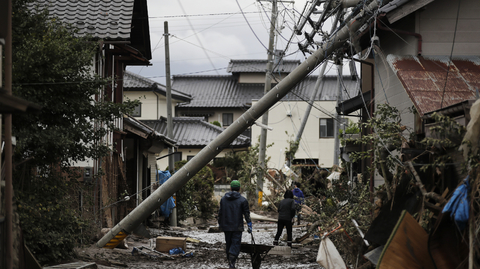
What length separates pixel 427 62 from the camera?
11.3m

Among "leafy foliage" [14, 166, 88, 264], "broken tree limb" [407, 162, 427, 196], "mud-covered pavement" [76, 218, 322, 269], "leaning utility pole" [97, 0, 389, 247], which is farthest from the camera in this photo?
"leaning utility pole" [97, 0, 389, 247]

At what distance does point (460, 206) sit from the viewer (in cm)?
584

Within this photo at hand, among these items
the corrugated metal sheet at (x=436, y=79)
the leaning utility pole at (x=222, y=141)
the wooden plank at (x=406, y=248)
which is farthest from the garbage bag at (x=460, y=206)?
the leaning utility pole at (x=222, y=141)

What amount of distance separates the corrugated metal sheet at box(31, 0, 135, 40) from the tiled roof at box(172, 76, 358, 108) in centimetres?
2927

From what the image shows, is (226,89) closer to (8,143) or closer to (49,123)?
(49,123)

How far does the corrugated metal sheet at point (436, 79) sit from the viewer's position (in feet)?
32.1

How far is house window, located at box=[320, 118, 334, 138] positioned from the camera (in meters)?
40.6

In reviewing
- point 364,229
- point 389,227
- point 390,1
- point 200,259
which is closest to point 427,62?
point 390,1

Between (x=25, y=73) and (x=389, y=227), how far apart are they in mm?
6797

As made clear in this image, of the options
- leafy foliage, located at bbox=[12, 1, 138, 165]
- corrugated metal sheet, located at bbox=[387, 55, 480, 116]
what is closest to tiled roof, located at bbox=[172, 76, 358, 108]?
corrugated metal sheet, located at bbox=[387, 55, 480, 116]

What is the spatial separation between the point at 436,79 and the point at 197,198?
629 inches

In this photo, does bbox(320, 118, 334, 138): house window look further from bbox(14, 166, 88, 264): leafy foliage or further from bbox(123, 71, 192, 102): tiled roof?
bbox(14, 166, 88, 264): leafy foliage

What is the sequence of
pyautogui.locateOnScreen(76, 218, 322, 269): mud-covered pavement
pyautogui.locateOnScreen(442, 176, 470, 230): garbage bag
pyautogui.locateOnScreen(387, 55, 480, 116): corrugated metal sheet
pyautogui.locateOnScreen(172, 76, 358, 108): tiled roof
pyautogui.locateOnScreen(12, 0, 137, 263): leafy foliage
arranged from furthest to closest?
pyautogui.locateOnScreen(172, 76, 358, 108): tiled roof
pyautogui.locateOnScreen(76, 218, 322, 269): mud-covered pavement
pyautogui.locateOnScreen(387, 55, 480, 116): corrugated metal sheet
pyautogui.locateOnScreen(12, 0, 137, 263): leafy foliage
pyautogui.locateOnScreen(442, 176, 470, 230): garbage bag

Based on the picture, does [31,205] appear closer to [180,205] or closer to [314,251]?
[314,251]
